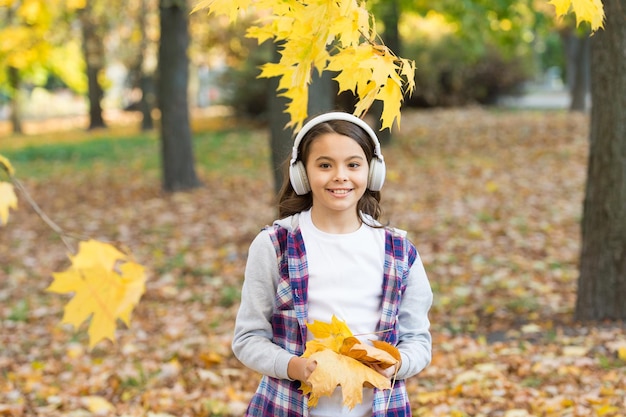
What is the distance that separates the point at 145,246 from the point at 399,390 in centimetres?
682

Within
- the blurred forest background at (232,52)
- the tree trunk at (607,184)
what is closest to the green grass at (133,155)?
the blurred forest background at (232,52)

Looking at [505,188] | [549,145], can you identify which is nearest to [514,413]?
[505,188]

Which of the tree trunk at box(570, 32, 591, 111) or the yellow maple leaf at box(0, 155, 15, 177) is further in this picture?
the tree trunk at box(570, 32, 591, 111)

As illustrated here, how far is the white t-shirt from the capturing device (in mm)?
2211

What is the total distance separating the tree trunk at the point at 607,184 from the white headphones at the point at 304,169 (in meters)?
2.88

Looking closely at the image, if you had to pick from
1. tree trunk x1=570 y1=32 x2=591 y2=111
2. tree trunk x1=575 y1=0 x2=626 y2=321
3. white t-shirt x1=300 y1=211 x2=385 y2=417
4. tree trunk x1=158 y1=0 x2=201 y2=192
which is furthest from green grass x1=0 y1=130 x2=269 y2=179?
white t-shirt x1=300 y1=211 x2=385 y2=417

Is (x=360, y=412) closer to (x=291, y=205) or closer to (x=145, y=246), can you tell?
(x=291, y=205)

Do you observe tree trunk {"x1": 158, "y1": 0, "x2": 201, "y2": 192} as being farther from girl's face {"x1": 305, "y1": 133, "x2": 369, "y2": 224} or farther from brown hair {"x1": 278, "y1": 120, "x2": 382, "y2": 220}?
girl's face {"x1": 305, "y1": 133, "x2": 369, "y2": 224}

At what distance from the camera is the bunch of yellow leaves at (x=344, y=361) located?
200cm

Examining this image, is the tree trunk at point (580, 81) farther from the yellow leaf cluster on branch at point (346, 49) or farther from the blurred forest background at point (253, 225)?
the yellow leaf cluster on branch at point (346, 49)

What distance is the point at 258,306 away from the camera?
2232 millimetres

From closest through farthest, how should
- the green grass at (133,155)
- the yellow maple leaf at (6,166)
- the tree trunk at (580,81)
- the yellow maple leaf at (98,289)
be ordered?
1. the yellow maple leaf at (98,289)
2. the yellow maple leaf at (6,166)
3. the green grass at (133,155)
4. the tree trunk at (580,81)

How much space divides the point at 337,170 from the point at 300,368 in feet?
1.85

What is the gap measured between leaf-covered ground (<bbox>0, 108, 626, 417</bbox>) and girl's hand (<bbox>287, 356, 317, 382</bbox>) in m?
2.00
